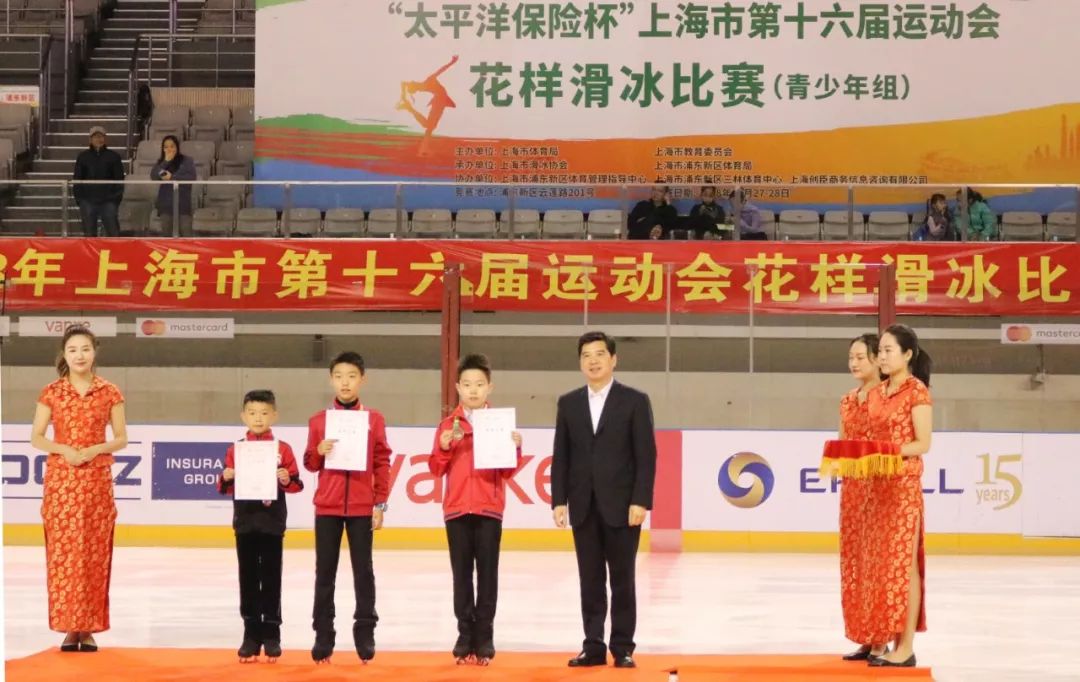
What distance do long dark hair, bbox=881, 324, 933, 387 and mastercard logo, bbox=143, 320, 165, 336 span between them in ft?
31.4

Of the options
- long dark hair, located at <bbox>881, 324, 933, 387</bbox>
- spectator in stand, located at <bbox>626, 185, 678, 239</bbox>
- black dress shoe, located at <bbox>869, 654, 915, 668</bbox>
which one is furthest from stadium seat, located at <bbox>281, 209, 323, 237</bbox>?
black dress shoe, located at <bbox>869, 654, 915, 668</bbox>

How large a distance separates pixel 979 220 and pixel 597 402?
31.0 feet

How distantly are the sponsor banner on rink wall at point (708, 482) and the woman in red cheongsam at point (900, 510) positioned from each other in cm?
653

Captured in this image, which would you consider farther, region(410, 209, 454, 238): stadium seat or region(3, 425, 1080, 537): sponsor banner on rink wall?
region(410, 209, 454, 238): stadium seat

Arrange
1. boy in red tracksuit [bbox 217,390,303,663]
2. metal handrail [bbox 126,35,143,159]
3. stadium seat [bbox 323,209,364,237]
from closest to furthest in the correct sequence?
boy in red tracksuit [bbox 217,390,303,663] → stadium seat [bbox 323,209,364,237] → metal handrail [bbox 126,35,143,159]

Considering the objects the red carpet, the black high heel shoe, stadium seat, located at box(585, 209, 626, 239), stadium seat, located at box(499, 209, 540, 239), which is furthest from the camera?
stadium seat, located at box(499, 209, 540, 239)

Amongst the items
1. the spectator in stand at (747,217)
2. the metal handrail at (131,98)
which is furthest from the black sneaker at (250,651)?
the metal handrail at (131,98)

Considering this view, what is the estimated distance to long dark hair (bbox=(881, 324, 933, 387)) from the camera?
22.8 feet

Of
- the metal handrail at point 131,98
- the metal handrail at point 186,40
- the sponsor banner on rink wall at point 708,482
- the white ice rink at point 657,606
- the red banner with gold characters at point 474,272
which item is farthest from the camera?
the metal handrail at point 186,40

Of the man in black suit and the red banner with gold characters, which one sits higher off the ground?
the red banner with gold characters

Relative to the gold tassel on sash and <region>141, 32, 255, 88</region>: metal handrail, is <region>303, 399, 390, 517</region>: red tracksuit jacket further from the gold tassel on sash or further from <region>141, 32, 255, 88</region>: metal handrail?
<region>141, 32, 255, 88</region>: metal handrail

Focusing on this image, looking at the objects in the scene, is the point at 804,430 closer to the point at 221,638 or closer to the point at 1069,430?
the point at 1069,430

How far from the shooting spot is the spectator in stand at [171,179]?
50.5 feet

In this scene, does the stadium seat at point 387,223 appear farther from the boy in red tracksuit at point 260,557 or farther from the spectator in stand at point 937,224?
the boy in red tracksuit at point 260,557
